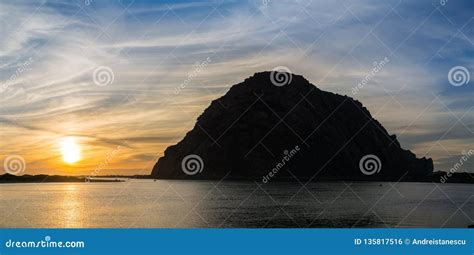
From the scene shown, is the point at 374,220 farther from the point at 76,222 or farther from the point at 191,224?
the point at 76,222

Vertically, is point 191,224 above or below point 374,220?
above

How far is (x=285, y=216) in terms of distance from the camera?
10788cm

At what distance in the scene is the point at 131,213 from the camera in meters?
113
